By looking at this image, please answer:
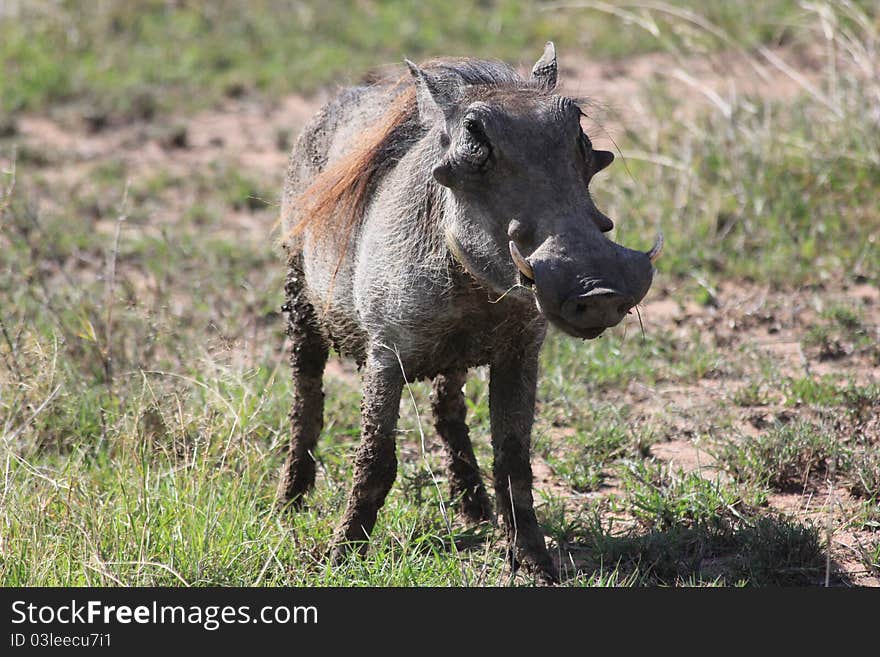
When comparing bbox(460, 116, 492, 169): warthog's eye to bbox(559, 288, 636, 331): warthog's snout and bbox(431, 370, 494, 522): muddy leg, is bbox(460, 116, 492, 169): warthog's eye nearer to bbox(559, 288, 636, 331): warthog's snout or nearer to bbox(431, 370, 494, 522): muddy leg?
bbox(559, 288, 636, 331): warthog's snout

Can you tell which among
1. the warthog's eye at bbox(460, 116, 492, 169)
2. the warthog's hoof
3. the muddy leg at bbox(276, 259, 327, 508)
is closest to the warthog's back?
the muddy leg at bbox(276, 259, 327, 508)

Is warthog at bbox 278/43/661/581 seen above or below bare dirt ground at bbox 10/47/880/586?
above

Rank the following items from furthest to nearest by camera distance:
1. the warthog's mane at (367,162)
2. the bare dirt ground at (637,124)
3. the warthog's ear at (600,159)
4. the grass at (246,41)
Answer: the grass at (246,41) < the bare dirt ground at (637,124) < the warthog's mane at (367,162) < the warthog's ear at (600,159)

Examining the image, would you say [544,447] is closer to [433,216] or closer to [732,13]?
[433,216]

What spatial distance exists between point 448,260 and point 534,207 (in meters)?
0.42

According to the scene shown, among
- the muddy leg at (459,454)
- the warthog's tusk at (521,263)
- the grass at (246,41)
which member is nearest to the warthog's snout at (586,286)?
the warthog's tusk at (521,263)

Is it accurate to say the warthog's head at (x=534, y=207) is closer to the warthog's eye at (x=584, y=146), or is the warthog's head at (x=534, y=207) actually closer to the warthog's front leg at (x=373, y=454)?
the warthog's eye at (x=584, y=146)

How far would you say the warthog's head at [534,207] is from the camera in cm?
285

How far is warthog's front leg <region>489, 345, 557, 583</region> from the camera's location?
3629mm

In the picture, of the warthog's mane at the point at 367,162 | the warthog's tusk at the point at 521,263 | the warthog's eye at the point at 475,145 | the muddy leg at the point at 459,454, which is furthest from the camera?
the muddy leg at the point at 459,454

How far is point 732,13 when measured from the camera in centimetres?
905

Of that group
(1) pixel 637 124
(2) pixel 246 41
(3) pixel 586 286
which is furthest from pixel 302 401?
(2) pixel 246 41

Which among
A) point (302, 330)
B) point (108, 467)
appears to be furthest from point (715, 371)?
point (108, 467)

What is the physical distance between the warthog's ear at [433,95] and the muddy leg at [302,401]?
975 mm
